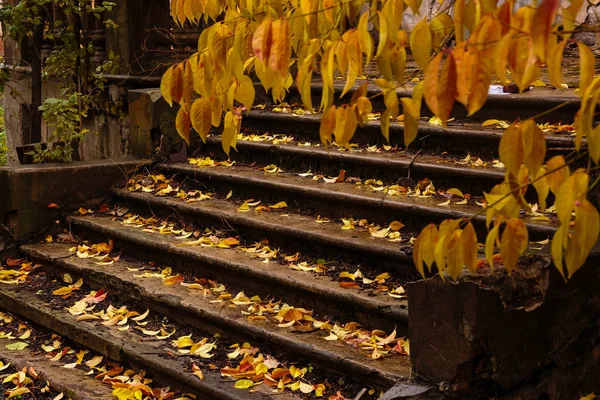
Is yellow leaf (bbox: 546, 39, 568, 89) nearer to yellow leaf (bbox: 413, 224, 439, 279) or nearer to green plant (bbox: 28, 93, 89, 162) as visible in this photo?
yellow leaf (bbox: 413, 224, 439, 279)

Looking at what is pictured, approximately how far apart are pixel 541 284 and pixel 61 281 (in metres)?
3.14

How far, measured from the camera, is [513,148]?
84.0 inches

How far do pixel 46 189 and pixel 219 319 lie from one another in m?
2.03

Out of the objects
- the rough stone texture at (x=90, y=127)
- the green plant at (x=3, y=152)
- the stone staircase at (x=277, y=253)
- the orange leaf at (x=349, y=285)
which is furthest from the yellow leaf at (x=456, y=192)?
the green plant at (x=3, y=152)

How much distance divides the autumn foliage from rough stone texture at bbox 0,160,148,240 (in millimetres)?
2640

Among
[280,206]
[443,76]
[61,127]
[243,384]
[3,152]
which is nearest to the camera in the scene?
[443,76]

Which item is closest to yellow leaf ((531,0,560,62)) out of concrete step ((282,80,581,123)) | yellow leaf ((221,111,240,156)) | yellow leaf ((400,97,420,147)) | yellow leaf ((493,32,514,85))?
yellow leaf ((493,32,514,85))

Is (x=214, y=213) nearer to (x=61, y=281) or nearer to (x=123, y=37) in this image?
(x=61, y=281)

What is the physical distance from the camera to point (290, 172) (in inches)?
216

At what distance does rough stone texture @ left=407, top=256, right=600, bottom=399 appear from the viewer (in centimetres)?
315

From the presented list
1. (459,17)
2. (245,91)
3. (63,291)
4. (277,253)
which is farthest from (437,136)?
(459,17)

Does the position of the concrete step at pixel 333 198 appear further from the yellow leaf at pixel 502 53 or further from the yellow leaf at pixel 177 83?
the yellow leaf at pixel 502 53

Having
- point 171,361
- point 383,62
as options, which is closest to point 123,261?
point 171,361

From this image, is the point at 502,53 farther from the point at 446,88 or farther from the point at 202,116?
the point at 202,116
